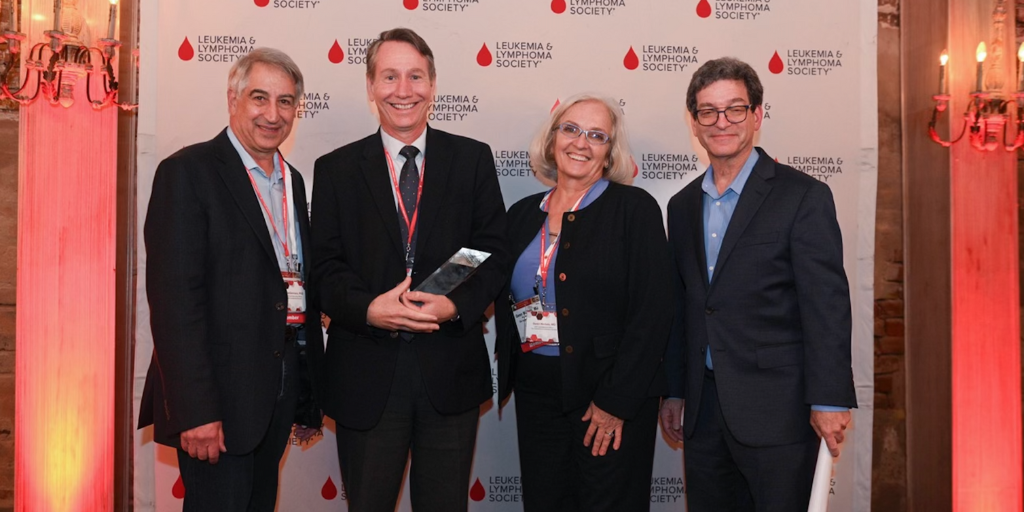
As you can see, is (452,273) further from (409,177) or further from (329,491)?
(329,491)

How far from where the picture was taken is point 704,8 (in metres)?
3.54

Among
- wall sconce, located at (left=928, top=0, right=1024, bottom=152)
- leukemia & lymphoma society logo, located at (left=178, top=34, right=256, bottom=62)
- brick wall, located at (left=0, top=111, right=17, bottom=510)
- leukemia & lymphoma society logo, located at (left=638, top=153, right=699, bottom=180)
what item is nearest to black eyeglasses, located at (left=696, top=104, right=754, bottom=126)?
leukemia & lymphoma society logo, located at (left=638, top=153, right=699, bottom=180)

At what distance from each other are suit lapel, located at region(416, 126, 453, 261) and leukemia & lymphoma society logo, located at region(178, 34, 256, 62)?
1454 mm

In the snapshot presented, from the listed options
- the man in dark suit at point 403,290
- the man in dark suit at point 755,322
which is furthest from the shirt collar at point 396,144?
the man in dark suit at point 755,322

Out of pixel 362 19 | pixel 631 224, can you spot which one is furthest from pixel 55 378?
pixel 631 224

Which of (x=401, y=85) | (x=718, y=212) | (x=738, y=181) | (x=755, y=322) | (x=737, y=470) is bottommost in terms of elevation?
(x=737, y=470)

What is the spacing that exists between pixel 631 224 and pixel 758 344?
577 mm

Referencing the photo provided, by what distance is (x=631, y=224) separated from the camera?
2488mm

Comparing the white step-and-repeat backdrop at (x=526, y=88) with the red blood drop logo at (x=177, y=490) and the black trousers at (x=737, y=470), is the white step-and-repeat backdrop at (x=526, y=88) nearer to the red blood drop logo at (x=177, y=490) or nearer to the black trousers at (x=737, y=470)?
the red blood drop logo at (x=177, y=490)

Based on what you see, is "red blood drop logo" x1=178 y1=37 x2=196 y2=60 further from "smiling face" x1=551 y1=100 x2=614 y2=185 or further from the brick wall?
"smiling face" x1=551 y1=100 x2=614 y2=185

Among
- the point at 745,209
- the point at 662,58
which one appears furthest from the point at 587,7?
the point at 745,209

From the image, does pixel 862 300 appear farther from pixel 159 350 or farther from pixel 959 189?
pixel 159 350

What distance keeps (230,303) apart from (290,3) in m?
1.85

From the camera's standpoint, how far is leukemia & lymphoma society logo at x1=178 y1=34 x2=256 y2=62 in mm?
3379
